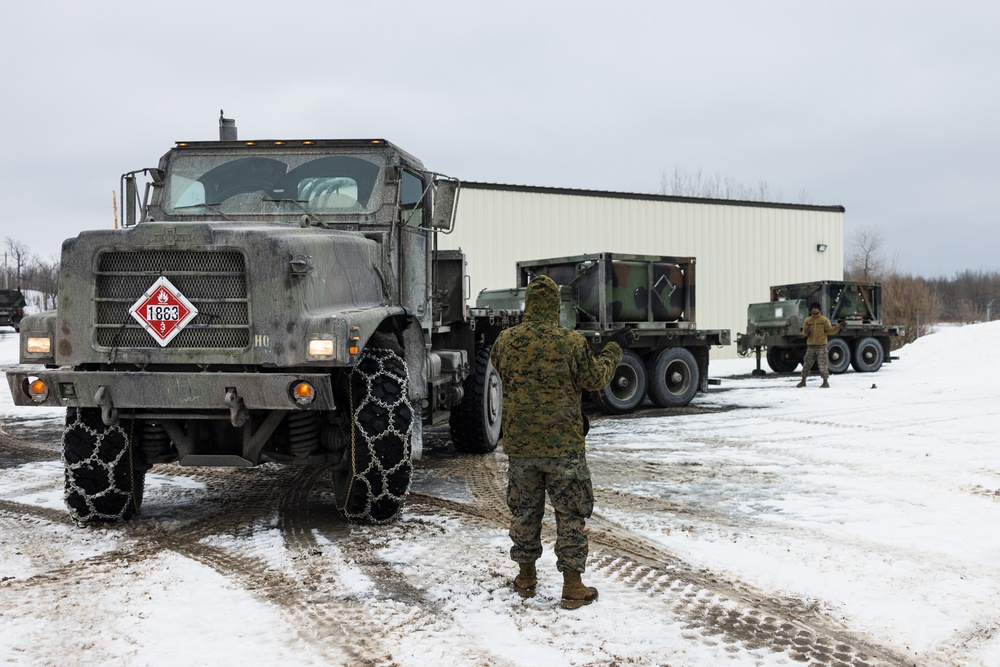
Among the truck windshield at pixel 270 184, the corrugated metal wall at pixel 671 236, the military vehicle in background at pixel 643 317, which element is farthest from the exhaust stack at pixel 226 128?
the corrugated metal wall at pixel 671 236

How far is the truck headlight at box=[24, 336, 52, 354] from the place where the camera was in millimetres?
5520

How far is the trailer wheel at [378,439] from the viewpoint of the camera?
5625 mm

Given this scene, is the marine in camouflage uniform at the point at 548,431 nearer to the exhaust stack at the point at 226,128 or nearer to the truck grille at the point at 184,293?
the truck grille at the point at 184,293

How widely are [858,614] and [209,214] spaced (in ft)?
17.2

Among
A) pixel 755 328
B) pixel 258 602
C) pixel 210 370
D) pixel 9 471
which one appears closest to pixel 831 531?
pixel 258 602

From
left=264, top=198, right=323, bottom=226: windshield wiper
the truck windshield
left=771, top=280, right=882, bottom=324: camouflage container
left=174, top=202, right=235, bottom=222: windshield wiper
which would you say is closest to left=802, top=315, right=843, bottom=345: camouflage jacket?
left=771, top=280, right=882, bottom=324: camouflage container

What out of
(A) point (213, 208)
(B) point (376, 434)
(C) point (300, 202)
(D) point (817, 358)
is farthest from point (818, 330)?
(B) point (376, 434)

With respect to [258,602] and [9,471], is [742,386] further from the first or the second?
[258,602]

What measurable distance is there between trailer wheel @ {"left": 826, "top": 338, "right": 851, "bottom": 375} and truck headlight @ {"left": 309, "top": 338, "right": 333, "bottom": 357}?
17.7 metres

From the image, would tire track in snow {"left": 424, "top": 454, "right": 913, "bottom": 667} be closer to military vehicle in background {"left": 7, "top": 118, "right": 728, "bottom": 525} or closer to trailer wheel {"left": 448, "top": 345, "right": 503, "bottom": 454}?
military vehicle in background {"left": 7, "top": 118, "right": 728, "bottom": 525}

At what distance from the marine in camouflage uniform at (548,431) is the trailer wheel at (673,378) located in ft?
32.3

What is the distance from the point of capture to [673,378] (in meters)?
14.4

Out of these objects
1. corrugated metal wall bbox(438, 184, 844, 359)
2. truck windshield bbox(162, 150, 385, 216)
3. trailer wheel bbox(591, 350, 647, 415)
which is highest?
corrugated metal wall bbox(438, 184, 844, 359)

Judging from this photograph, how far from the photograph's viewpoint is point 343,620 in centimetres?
417
